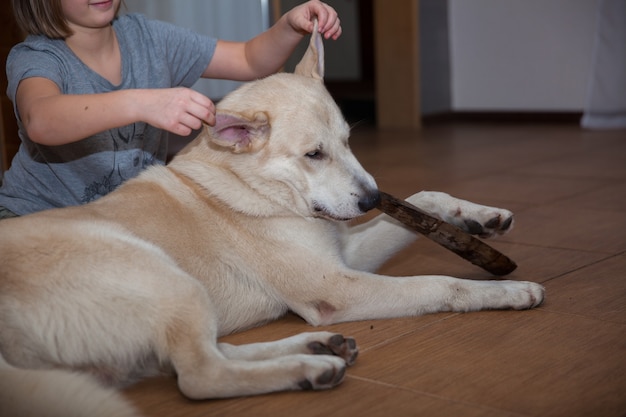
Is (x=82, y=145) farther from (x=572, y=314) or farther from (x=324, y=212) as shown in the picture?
(x=572, y=314)

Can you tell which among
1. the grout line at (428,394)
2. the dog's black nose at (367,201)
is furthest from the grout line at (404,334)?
the dog's black nose at (367,201)

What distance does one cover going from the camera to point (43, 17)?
230 centimetres

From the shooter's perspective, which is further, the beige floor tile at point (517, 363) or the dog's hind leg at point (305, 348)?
the dog's hind leg at point (305, 348)

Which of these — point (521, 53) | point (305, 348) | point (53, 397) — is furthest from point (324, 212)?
point (521, 53)

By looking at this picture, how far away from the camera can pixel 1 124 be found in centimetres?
398

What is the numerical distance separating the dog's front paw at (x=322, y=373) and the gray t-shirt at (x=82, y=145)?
111cm

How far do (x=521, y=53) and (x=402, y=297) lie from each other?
4417 millimetres

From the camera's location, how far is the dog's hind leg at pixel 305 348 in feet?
5.56

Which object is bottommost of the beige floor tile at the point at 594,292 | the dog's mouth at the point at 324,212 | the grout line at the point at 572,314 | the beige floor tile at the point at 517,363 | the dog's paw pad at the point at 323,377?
the beige floor tile at the point at 594,292

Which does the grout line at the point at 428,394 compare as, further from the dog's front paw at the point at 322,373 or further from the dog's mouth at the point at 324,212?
the dog's mouth at the point at 324,212

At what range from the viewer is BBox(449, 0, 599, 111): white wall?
5.67 metres

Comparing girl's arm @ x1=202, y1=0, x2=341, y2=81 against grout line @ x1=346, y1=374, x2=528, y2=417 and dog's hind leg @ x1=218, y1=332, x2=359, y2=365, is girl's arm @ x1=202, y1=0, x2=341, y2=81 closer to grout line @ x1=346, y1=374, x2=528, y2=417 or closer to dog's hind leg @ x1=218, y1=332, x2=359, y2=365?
dog's hind leg @ x1=218, y1=332, x2=359, y2=365

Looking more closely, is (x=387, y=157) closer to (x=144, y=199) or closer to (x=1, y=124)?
(x=1, y=124)

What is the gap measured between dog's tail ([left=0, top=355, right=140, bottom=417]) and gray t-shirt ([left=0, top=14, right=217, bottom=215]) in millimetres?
1068
